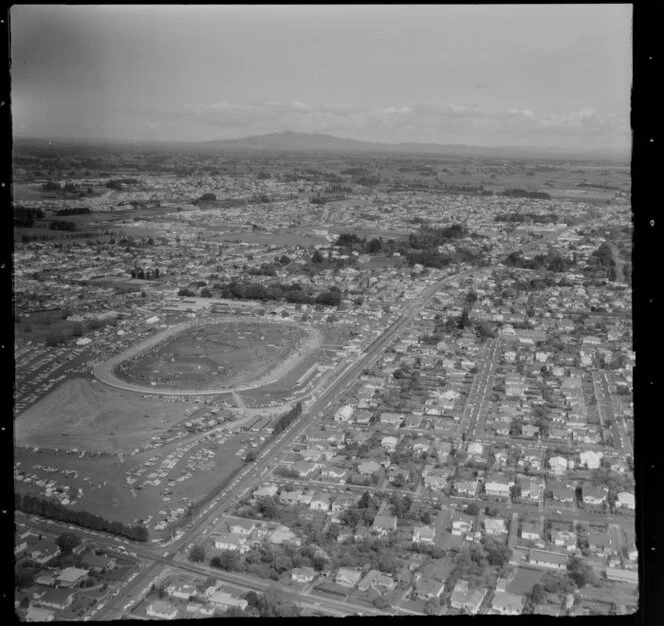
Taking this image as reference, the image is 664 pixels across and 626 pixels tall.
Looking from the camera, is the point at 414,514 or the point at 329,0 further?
the point at 414,514

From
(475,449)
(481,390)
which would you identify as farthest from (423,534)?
(481,390)

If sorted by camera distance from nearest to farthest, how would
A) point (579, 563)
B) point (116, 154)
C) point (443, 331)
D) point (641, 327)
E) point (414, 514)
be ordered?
point (641, 327) → point (579, 563) → point (414, 514) → point (116, 154) → point (443, 331)

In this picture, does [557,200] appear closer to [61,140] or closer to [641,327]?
[641,327]

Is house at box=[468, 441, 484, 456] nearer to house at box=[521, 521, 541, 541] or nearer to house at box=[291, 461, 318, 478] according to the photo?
house at box=[521, 521, 541, 541]

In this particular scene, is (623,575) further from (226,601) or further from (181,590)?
(181,590)

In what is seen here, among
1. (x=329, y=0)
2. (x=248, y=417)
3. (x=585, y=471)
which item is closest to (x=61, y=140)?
(x=329, y=0)

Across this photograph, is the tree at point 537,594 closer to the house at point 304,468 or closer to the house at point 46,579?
the house at point 304,468
